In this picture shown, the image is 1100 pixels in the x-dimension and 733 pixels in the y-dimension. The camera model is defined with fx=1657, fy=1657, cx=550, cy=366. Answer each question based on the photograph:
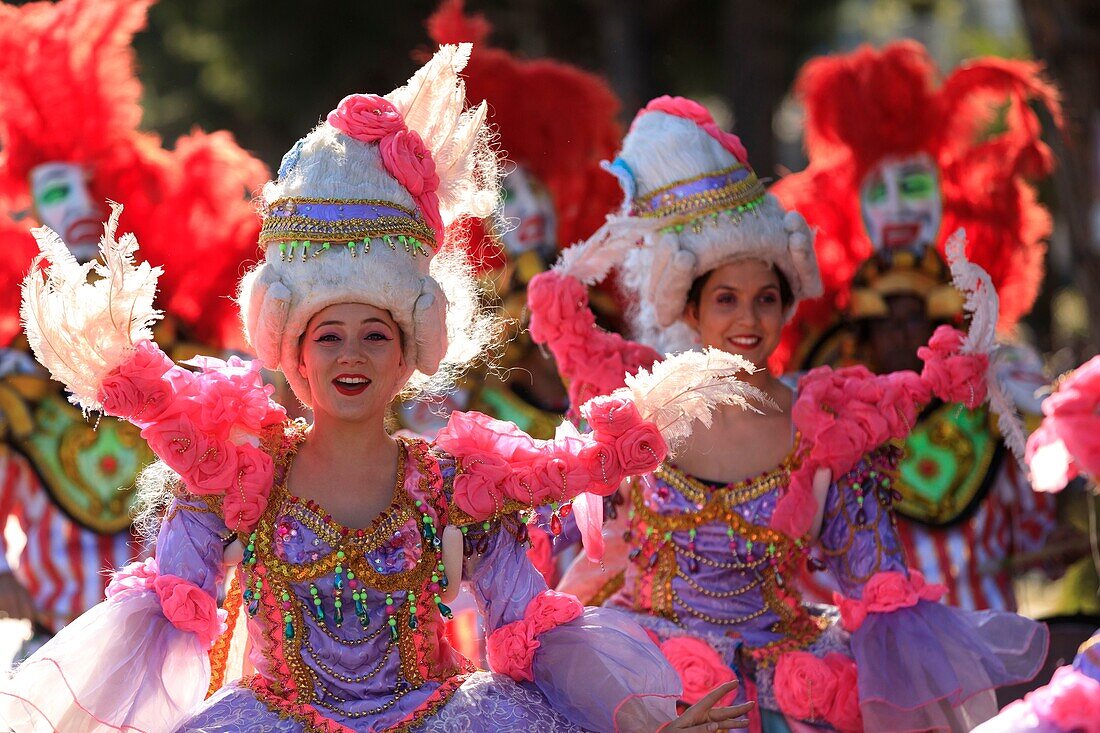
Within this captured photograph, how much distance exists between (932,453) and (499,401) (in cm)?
173

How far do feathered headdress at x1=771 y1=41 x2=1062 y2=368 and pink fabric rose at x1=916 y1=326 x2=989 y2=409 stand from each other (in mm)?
1825

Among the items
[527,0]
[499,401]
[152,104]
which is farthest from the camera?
[152,104]

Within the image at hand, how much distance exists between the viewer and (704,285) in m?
4.35

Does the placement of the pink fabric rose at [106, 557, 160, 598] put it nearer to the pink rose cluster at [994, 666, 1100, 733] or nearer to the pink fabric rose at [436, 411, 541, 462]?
the pink fabric rose at [436, 411, 541, 462]

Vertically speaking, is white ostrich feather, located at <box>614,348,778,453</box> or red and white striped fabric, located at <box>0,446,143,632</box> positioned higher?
red and white striped fabric, located at <box>0,446,143,632</box>

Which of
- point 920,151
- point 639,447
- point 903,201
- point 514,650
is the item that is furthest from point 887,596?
point 920,151

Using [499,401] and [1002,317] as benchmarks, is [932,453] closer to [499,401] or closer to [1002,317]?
[1002,317]

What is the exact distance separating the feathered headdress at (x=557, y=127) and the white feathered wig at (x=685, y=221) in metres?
2.25

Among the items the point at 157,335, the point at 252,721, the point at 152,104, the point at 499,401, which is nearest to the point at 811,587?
the point at 499,401

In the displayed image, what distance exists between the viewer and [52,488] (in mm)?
5863

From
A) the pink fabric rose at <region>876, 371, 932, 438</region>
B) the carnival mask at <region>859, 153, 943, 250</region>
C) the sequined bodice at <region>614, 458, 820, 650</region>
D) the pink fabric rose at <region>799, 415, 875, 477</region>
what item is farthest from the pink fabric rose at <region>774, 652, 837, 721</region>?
the carnival mask at <region>859, 153, 943, 250</region>

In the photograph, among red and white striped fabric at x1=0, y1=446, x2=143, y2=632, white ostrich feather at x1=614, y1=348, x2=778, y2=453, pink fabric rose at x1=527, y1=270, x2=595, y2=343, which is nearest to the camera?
white ostrich feather at x1=614, y1=348, x2=778, y2=453

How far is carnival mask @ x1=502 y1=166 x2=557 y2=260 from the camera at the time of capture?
6867 mm

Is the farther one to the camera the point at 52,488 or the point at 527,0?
the point at 527,0
